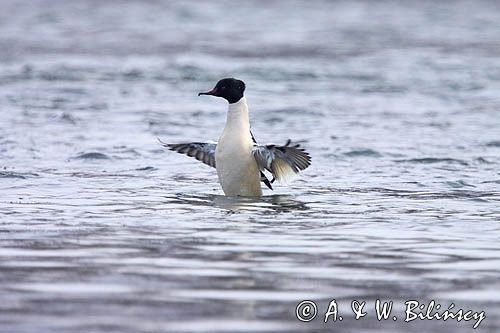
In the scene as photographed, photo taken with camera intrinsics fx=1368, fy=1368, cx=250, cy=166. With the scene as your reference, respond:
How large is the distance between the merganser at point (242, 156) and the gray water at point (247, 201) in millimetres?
259

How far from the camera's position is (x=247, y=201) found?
1174 cm

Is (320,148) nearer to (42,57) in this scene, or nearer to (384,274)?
(384,274)

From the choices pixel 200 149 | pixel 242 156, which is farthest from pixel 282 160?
pixel 200 149

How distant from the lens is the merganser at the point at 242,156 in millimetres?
11797

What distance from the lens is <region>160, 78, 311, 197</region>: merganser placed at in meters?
11.8

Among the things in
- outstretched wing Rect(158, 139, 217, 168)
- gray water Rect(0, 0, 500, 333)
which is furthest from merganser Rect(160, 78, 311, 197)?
outstretched wing Rect(158, 139, 217, 168)

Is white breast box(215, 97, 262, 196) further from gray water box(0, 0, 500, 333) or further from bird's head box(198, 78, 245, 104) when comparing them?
gray water box(0, 0, 500, 333)

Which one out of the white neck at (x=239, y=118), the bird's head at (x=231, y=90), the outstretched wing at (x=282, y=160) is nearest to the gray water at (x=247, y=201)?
A: the outstretched wing at (x=282, y=160)

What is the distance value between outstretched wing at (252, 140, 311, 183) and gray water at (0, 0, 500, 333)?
0.25m

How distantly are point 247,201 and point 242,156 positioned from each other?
397 millimetres

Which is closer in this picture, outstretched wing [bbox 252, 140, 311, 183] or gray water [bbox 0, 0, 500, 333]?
gray water [bbox 0, 0, 500, 333]

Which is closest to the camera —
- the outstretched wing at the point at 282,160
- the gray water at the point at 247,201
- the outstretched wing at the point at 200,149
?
the gray water at the point at 247,201

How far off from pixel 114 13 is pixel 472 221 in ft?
104

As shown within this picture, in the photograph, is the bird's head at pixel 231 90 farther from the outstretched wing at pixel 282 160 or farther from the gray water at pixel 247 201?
the gray water at pixel 247 201
